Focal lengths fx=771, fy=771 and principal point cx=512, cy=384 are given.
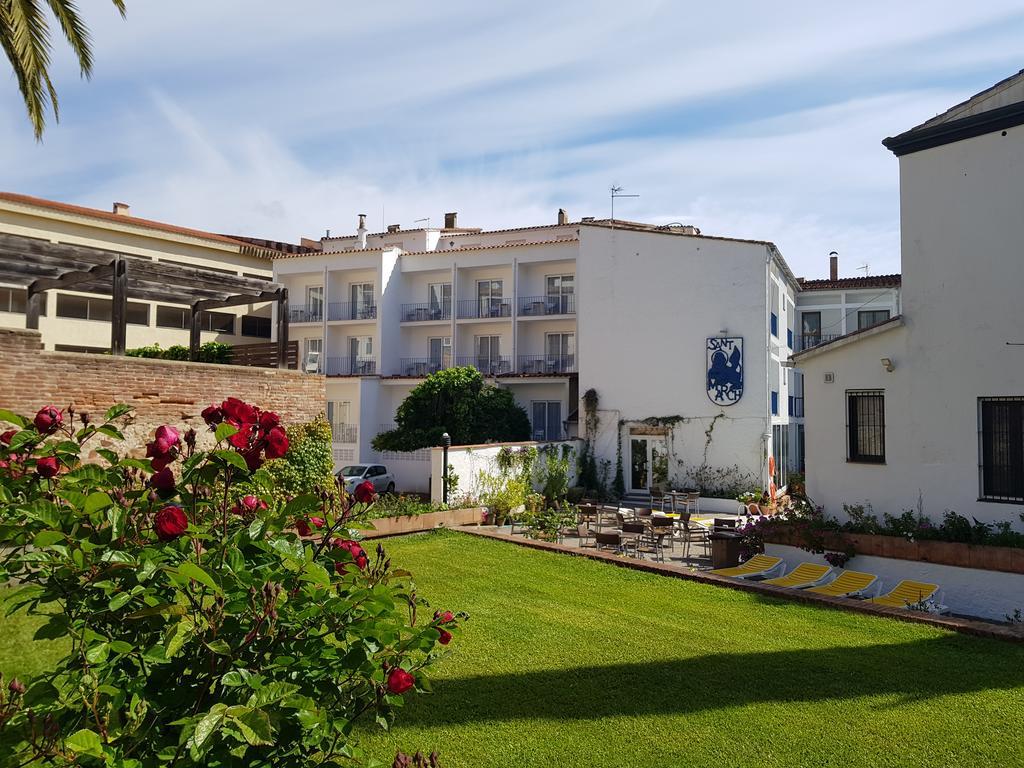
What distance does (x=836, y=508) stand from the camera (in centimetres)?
1438

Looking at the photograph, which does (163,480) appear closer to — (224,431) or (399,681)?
(224,431)

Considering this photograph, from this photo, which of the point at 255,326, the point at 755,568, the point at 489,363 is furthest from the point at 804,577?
the point at 255,326

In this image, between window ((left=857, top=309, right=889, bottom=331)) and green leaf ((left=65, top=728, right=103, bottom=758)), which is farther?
window ((left=857, top=309, right=889, bottom=331))

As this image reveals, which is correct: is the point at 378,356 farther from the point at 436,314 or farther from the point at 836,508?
the point at 836,508

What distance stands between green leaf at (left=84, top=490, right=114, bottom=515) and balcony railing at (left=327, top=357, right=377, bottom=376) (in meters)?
36.6

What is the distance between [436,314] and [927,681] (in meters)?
33.4

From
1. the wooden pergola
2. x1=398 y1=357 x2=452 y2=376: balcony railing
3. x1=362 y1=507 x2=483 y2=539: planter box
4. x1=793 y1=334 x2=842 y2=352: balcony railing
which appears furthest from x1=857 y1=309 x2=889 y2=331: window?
the wooden pergola

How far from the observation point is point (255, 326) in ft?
151

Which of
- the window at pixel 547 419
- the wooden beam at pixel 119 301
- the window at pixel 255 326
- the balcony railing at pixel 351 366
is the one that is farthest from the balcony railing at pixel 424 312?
the wooden beam at pixel 119 301

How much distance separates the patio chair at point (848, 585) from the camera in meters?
11.6

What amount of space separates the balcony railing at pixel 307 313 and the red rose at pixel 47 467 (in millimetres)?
38849

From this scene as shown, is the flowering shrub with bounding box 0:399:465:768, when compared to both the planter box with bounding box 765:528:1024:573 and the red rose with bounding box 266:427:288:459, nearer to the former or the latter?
the red rose with bounding box 266:427:288:459

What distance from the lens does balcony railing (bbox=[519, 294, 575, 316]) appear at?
36.6m

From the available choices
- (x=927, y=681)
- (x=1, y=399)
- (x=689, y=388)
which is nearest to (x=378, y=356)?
(x=689, y=388)
